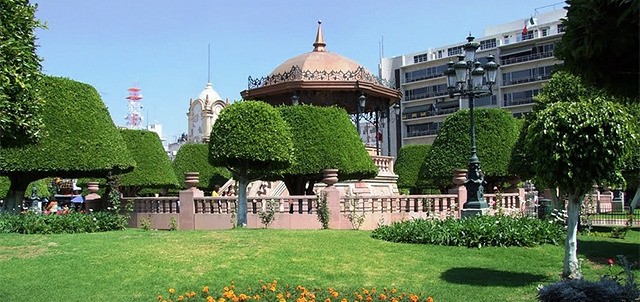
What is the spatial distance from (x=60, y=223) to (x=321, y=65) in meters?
16.9

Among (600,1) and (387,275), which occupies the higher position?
(600,1)

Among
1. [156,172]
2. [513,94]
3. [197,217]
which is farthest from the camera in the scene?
[513,94]

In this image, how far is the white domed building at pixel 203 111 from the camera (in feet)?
187

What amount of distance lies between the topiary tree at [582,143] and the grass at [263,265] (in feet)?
6.48

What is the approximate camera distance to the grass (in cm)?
1045

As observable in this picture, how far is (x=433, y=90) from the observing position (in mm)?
82750

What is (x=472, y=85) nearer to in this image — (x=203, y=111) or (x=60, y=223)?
(x=60, y=223)

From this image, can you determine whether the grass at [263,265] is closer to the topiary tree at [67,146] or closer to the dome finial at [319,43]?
the topiary tree at [67,146]

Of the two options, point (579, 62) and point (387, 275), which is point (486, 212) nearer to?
point (387, 275)

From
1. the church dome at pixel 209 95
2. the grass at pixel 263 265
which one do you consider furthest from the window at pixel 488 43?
the grass at pixel 263 265

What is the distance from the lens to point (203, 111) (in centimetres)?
5775

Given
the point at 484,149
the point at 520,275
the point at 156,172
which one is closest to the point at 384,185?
the point at 484,149

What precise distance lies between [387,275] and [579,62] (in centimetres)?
567

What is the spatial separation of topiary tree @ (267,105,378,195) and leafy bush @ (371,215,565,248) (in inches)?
355
